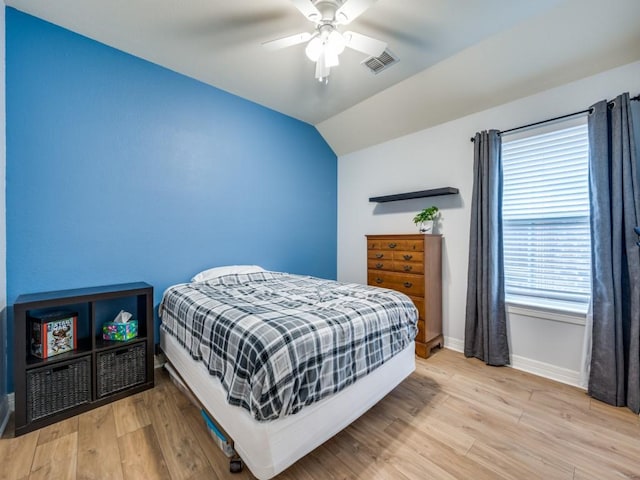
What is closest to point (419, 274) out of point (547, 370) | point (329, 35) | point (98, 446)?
Result: point (547, 370)

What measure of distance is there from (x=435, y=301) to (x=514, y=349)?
2.55 feet

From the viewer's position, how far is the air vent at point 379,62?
236 cm

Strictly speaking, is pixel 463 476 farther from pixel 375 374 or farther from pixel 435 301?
pixel 435 301

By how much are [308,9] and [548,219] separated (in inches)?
99.3

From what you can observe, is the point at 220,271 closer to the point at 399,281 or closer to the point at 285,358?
the point at 285,358

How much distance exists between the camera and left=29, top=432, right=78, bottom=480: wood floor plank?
135 centimetres

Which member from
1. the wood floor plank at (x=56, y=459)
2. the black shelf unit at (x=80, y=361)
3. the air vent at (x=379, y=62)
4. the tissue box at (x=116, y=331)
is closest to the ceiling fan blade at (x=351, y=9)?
the air vent at (x=379, y=62)

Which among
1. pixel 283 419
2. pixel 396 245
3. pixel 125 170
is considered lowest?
pixel 283 419

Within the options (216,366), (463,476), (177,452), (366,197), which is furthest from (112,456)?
(366,197)

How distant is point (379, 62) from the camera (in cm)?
244

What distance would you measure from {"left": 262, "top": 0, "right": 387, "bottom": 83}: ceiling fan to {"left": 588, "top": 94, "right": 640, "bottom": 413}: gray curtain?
1794mm

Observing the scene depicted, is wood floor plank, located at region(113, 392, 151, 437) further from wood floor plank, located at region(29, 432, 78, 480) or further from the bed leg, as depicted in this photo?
the bed leg

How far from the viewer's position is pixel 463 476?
1362 mm

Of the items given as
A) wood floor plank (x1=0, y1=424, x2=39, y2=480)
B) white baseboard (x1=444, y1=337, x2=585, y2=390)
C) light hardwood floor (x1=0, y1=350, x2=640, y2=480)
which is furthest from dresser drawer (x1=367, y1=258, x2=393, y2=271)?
wood floor plank (x1=0, y1=424, x2=39, y2=480)
